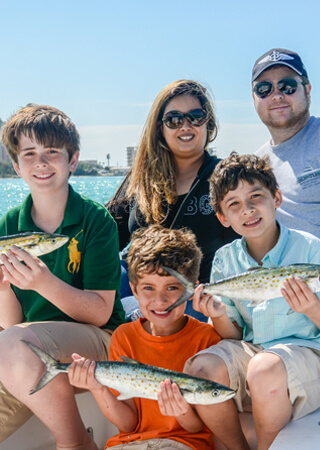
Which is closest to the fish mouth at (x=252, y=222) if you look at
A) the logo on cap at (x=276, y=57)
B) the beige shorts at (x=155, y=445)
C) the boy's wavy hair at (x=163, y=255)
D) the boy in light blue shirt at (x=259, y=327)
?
the boy in light blue shirt at (x=259, y=327)

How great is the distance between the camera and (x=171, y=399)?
8.48 ft

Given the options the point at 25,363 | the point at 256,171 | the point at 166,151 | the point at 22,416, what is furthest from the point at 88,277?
the point at 166,151

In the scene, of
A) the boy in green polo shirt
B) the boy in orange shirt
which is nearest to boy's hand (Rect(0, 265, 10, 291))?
the boy in green polo shirt

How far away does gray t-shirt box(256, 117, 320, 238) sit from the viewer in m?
4.59

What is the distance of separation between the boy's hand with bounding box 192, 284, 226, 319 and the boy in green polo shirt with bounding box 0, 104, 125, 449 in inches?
27.9

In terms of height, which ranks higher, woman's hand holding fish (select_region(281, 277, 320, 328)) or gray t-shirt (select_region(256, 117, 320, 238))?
gray t-shirt (select_region(256, 117, 320, 238))

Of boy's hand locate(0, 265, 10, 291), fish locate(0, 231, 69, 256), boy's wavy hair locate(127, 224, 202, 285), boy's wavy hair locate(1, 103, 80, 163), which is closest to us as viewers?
fish locate(0, 231, 69, 256)

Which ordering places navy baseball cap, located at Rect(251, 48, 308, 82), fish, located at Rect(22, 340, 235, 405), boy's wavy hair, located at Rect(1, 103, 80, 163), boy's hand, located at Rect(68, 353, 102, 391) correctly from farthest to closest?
navy baseball cap, located at Rect(251, 48, 308, 82), boy's wavy hair, located at Rect(1, 103, 80, 163), boy's hand, located at Rect(68, 353, 102, 391), fish, located at Rect(22, 340, 235, 405)

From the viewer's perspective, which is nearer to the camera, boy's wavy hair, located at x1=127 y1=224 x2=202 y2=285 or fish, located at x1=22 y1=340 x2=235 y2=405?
fish, located at x1=22 y1=340 x2=235 y2=405

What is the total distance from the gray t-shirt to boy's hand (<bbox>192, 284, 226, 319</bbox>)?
1.74 meters

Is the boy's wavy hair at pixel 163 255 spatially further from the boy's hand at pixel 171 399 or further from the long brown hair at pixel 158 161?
the long brown hair at pixel 158 161

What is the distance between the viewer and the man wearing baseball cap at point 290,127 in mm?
4672

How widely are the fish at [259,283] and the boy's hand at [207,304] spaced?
0.10 ft

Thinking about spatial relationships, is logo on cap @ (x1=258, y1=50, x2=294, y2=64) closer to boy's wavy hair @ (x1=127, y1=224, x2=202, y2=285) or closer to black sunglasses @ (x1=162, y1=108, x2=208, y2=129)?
black sunglasses @ (x1=162, y1=108, x2=208, y2=129)
